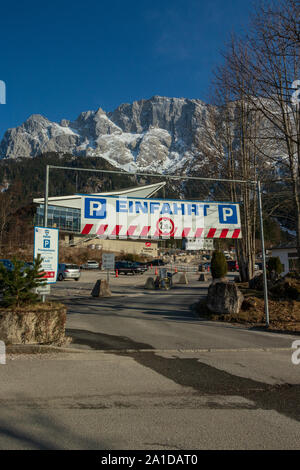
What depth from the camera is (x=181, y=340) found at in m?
8.41

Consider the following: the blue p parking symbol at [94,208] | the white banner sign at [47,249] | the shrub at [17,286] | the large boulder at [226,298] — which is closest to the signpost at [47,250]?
the white banner sign at [47,249]

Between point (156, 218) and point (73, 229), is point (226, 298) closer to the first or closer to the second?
point (156, 218)

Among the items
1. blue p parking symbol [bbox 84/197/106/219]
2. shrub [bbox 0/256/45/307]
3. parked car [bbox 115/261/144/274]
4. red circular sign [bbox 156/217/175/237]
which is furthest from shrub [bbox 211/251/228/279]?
parked car [bbox 115/261/144/274]

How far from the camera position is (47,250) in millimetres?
8289

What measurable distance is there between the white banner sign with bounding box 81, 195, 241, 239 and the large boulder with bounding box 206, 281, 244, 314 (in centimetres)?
195

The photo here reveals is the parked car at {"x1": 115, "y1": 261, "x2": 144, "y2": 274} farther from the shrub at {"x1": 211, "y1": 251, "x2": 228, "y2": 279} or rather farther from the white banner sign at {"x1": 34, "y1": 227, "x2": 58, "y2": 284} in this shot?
the white banner sign at {"x1": 34, "y1": 227, "x2": 58, "y2": 284}

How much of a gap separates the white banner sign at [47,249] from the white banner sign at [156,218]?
185 cm

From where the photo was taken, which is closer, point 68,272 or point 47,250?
point 47,250

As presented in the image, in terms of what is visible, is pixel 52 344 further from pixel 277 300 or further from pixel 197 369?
pixel 277 300

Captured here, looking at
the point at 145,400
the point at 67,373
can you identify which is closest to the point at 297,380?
the point at 145,400

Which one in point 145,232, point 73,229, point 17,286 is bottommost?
point 17,286

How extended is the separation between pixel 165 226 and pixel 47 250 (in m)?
4.26

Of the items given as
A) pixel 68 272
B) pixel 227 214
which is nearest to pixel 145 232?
pixel 227 214
